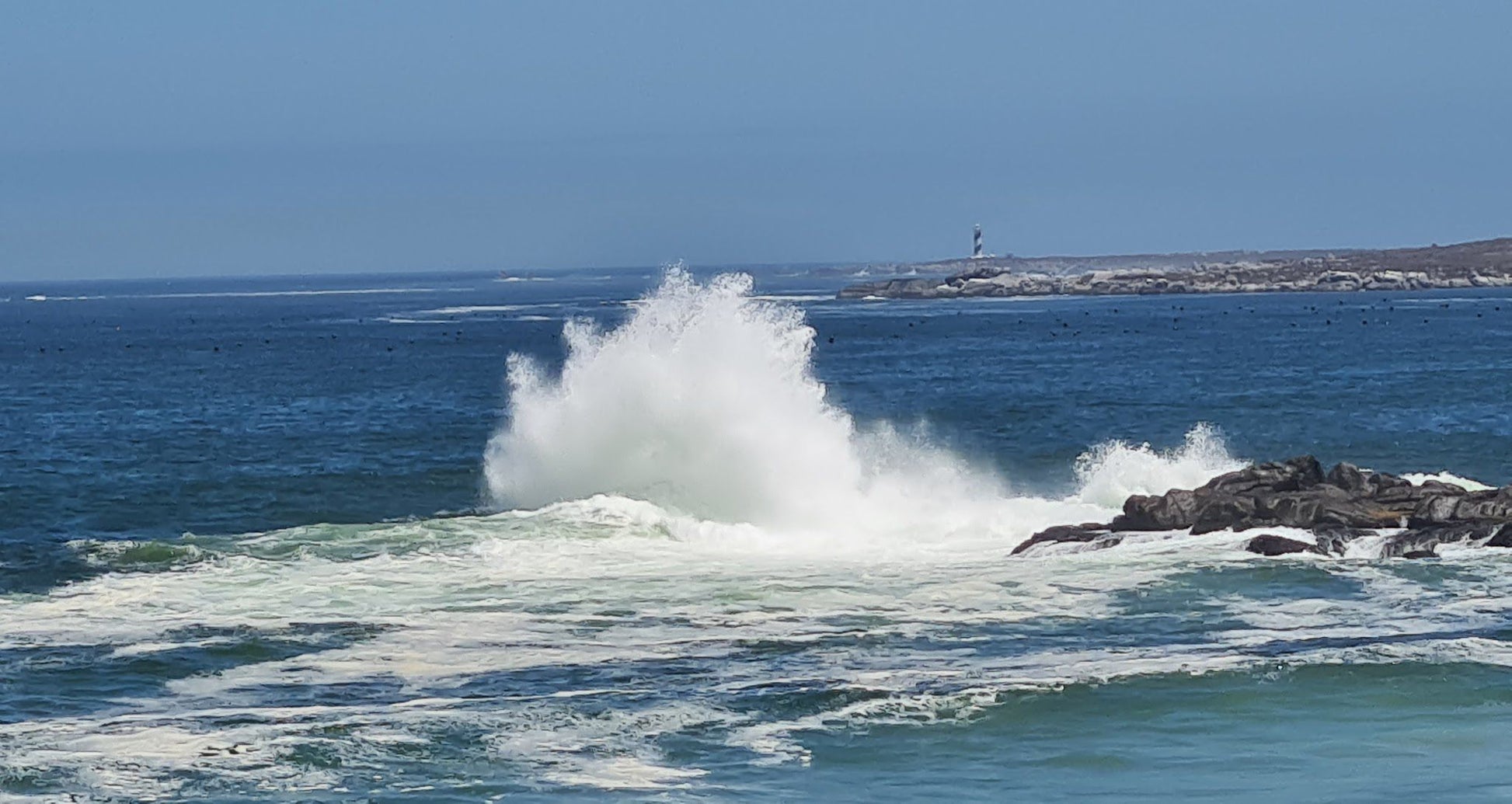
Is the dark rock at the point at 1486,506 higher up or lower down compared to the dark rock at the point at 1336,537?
higher up

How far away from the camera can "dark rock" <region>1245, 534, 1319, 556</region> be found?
26125 millimetres

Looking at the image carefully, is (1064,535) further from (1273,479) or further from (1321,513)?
(1273,479)

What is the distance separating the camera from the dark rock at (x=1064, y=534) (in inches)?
1085

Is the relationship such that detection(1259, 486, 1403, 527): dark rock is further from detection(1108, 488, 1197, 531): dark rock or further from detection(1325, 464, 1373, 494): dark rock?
detection(1108, 488, 1197, 531): dark rock

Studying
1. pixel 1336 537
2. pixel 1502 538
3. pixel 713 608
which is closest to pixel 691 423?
pixel 713 608

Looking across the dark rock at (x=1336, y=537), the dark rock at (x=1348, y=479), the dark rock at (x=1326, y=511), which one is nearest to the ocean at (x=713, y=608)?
the dark rock at (x=1336, y=537)

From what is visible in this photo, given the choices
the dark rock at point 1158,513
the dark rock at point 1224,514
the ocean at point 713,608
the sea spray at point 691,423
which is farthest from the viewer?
the sea spray at point 691,423

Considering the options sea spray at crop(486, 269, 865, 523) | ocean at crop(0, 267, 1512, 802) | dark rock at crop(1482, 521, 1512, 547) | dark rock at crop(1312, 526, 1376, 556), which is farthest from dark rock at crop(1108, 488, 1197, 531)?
sea spray at crop(486, 269, 865, 523)

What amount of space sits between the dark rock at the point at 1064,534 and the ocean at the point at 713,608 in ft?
1.48

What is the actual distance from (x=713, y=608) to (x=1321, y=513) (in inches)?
363

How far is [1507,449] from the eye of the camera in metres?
40.8

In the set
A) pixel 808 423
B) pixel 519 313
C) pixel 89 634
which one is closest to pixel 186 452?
pixel 808 423

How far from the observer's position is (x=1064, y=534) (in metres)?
27.8

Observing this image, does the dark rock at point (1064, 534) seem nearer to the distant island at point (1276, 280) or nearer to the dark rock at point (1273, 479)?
the dark rock at point (1273, 479)
